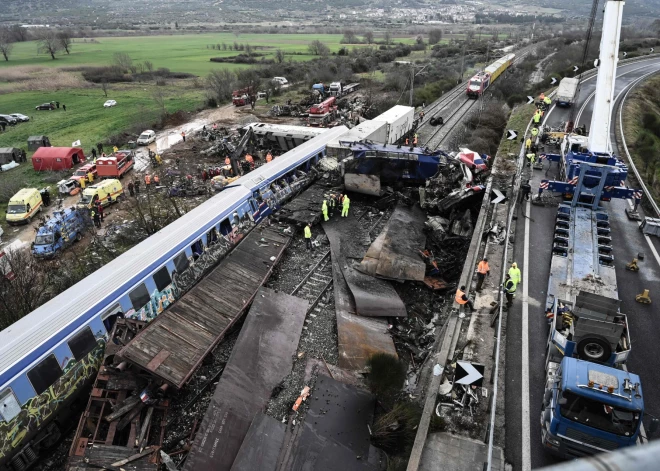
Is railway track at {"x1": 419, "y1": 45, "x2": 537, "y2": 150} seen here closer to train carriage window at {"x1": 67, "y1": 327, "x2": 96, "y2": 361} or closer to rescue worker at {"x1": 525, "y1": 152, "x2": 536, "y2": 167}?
rescue worker at {"x1": 525, "y1": 152, "x2": 536, "y2": 167}

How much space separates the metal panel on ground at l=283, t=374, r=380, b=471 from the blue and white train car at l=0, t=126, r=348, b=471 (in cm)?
677

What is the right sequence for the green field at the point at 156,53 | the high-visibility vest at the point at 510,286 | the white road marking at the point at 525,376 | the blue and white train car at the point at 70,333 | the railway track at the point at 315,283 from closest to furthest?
the white road marking at the point at 525,376, the blue and white train car at the point at 70,333, the high-visibility vest at the point at 510,286, the railway track at the point at 315,283, the green field at the point at 156,53

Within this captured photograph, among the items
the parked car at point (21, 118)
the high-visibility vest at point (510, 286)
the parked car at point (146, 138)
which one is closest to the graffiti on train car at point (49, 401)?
the high-visibility vest at point (510, 286)

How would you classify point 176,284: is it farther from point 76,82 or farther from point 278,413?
point 76,82

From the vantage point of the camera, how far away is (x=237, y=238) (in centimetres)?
2033

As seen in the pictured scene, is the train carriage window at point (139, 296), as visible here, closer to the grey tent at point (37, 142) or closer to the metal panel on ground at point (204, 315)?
the metal panel on ground at point (204, 315)

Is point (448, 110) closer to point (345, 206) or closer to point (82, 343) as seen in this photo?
point (345, 206)

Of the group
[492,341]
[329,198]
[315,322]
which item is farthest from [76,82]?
[492,341]

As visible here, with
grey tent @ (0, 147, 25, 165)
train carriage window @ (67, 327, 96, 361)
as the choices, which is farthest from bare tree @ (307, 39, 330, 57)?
train carriage window @ (67, 327, 96, 361)

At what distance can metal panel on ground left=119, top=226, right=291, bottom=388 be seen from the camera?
1253 centimetres

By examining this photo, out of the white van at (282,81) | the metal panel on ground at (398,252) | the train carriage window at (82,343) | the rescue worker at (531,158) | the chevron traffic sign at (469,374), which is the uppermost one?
the white van at (282,81)

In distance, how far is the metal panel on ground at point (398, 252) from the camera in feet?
58.9

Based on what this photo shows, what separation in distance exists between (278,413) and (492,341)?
689cm

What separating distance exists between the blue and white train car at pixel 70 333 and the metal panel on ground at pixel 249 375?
3.56 m
